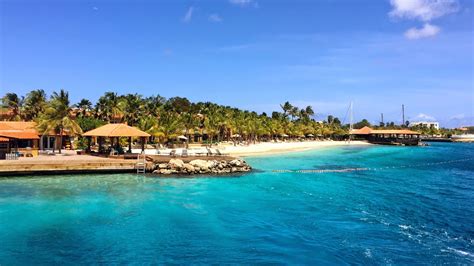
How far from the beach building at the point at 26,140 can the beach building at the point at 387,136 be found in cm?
8613

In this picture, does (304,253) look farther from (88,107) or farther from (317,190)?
(88,107)

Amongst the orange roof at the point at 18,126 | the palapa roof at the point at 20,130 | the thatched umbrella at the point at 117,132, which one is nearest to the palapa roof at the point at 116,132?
the thatched umbrella at the point at 117,132

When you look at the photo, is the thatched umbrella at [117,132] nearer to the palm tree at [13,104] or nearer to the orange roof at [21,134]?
the orange roof at [21,134]

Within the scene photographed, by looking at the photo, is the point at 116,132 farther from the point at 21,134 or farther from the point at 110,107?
the point at 110,107

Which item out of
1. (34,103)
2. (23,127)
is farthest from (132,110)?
(23,127)

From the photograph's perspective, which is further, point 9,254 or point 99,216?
point 99,216

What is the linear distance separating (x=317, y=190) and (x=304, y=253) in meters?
14.9

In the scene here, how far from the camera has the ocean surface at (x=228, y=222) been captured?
47.5 feet

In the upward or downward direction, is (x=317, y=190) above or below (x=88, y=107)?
below

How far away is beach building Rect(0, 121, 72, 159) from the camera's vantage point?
41.2 metres

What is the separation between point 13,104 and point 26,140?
19.7 meters

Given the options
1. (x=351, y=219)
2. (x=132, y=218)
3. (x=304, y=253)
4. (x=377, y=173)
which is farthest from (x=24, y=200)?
(x=377, y=173)

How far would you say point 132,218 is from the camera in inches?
768

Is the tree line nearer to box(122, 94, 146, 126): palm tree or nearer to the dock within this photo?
box(122, 94, 146, 126): palm tree
